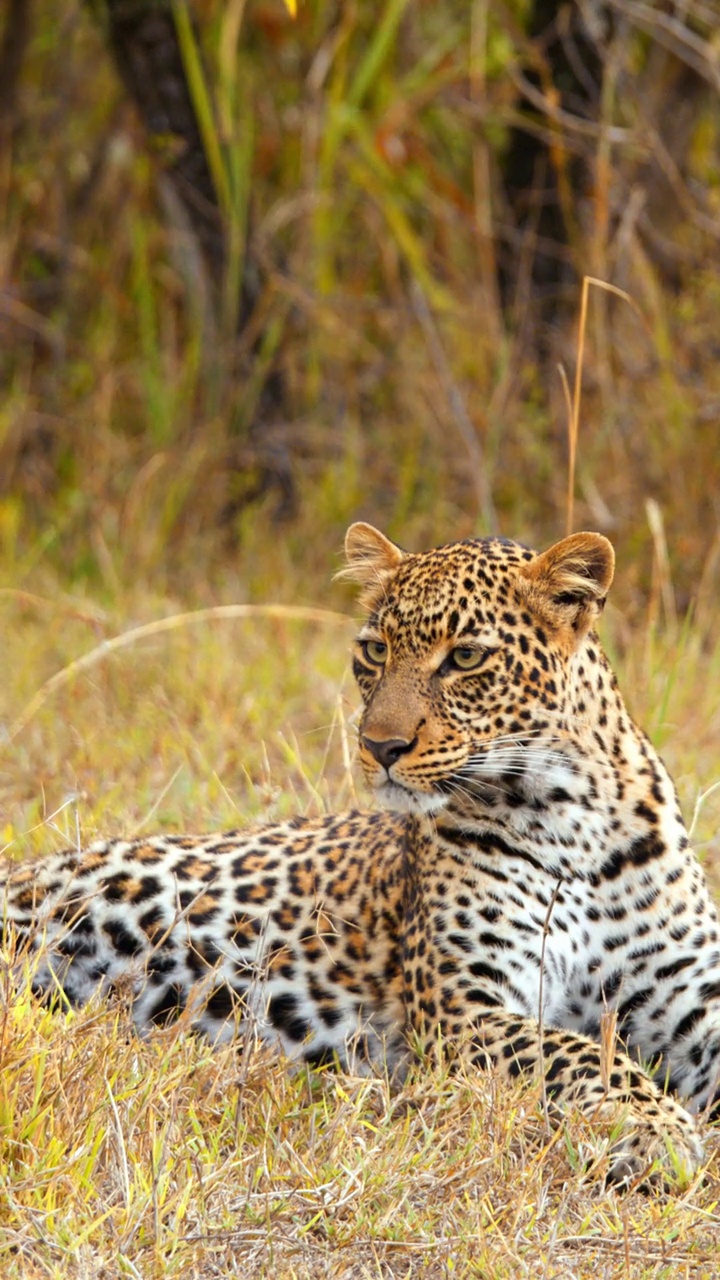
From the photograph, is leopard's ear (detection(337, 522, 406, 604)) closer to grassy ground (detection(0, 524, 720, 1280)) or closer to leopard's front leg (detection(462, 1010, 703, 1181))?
grassy ground (detection(0, 524, 720, 1280))

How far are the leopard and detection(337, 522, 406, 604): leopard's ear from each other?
0.05 meters

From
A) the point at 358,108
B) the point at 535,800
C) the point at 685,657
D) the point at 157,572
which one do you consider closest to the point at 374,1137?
the point at 535,800

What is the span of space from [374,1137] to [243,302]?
6.69 meters

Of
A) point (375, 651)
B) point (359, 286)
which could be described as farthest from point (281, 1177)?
point (359, 286)

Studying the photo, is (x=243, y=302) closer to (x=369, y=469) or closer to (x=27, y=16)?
(x=369, y=469)

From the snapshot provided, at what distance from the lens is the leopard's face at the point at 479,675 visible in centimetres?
447

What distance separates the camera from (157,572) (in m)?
9.36

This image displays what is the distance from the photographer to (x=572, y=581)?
4.61 metres

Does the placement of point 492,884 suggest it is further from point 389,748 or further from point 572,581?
point 572,581

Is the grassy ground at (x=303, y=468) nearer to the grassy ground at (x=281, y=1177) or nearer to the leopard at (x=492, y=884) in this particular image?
the grassy ground at (x=281, y=1177)

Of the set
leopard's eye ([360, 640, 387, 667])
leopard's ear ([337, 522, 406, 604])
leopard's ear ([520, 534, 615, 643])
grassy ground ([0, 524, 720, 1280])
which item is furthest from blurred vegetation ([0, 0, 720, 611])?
grassy ground ([0, 524, 720, 1280])

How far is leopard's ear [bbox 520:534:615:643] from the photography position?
4.62 meters

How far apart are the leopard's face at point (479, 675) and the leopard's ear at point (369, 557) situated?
227mm

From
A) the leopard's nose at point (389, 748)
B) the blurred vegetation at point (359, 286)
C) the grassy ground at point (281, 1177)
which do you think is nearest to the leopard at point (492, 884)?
the leopard's nose at point (389, 748)
